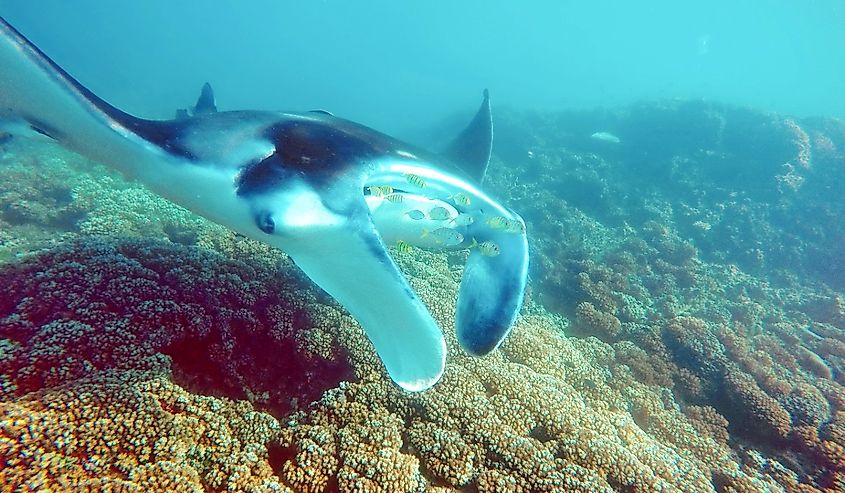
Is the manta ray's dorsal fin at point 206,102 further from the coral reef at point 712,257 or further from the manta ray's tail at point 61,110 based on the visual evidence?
the coral reef at point 712,257

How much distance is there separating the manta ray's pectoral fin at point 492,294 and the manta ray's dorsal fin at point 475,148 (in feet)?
6.47

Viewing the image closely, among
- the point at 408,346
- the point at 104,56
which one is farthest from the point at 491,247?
the point at 104,56

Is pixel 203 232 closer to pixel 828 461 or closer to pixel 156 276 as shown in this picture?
pixel 156 276

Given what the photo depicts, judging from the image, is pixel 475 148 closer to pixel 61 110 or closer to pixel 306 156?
pixel 306 156

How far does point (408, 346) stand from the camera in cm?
208

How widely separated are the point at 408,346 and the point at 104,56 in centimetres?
8381

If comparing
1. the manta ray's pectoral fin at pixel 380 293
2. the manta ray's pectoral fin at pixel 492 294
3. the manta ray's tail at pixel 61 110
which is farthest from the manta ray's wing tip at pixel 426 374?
the manta ray's tail at pixel 61 110

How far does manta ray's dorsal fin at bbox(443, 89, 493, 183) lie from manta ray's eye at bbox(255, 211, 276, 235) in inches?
125

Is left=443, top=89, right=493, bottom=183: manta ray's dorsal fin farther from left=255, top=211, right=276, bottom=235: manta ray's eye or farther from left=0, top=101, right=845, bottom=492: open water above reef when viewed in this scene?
left=255, top=211, right=276, bottom=235: manta ray's eye

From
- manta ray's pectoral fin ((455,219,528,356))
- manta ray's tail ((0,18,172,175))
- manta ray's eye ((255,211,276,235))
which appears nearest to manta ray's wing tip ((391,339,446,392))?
manta ray's pectoral fin ((455,219,528,356))

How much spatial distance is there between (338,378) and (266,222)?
159 cm

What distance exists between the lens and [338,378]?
10.0ft

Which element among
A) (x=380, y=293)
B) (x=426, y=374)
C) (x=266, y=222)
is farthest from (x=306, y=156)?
(x=426, y=374)

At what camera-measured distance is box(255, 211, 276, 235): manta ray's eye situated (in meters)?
1.99
